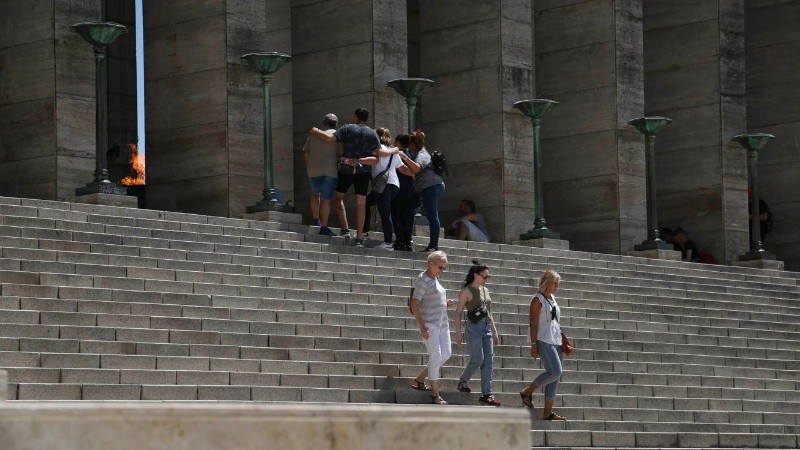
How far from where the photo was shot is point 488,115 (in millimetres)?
30125

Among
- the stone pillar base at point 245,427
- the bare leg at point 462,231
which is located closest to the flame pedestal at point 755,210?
the bare leg at point 462,231

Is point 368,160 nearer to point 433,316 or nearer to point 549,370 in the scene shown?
point 433,316

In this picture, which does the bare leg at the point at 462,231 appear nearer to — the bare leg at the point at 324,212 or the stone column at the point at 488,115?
the stone column at the point at 488,115

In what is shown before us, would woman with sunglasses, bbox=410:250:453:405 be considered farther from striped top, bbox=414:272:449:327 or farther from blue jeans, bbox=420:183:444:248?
blue jeans, bbox=420:183:444:248

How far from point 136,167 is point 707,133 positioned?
35.2 feet

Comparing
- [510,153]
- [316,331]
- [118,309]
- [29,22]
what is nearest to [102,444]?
[118,309]

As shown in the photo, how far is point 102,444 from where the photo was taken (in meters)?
7.11

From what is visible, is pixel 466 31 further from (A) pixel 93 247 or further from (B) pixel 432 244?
(A) pixel 93 247

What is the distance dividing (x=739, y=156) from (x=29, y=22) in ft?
49.2

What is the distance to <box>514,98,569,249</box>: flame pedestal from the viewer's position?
88.5ft

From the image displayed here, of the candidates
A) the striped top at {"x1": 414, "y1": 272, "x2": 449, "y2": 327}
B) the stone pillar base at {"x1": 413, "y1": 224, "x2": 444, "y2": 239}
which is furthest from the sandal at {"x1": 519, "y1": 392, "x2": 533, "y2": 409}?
the stone pillar base at {"x1": 413, "y1": 224, "x2": 444, "y2": 239}

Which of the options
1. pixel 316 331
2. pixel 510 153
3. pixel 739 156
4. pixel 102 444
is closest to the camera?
pixel 102 444

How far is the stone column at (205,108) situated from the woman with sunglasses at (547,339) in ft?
33.8

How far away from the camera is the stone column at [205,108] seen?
25828 millimetres
